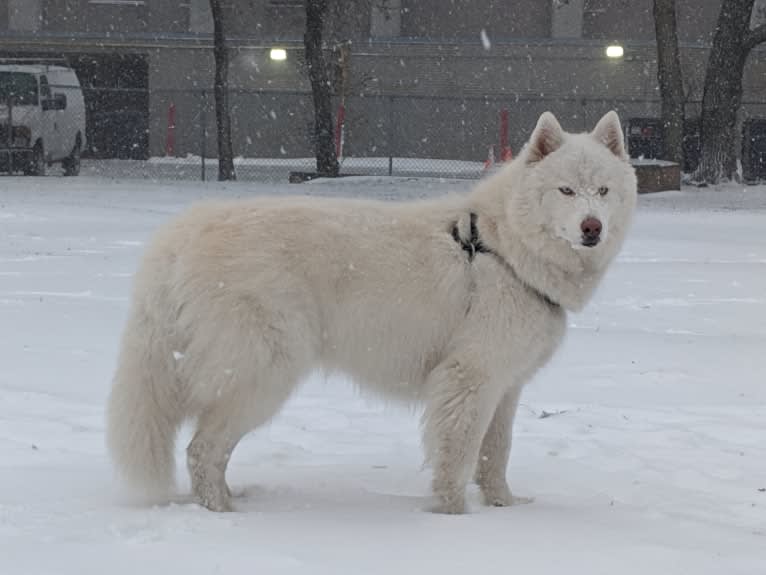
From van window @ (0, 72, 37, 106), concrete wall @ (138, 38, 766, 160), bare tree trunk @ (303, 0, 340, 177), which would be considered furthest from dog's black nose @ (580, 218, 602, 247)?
concrete wall @ (138, 38, 766, 160)

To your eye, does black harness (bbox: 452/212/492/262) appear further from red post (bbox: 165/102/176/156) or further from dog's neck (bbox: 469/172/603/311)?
red post (bbox: 165/102/176/156)

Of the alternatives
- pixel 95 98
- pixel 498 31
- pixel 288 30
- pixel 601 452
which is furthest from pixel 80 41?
pixel 601 452

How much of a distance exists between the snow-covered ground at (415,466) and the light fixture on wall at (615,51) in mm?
24897

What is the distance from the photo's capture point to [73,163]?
28828 mm

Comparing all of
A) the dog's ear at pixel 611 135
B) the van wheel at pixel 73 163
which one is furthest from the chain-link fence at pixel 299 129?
the dog's ear at pixel 611 135

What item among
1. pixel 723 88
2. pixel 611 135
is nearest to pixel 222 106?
pixel 723 88

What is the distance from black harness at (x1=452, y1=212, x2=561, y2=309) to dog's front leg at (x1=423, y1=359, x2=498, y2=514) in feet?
1.47

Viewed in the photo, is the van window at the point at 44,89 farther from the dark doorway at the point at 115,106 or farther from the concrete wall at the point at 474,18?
the concrete wall at the point at 474,18

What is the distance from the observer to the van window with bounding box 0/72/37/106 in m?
26.9

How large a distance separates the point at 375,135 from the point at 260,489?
30.9 meters

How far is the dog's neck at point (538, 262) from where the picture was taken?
5.85 m

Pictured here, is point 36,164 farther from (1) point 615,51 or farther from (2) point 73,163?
(1) point 615,51

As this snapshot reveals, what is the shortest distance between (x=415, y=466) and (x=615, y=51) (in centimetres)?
3135

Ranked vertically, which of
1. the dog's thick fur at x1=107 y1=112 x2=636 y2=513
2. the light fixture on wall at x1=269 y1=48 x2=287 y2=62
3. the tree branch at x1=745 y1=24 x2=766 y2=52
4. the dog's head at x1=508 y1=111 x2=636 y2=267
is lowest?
the dog's thick fur at x1=107 y1=112 x2=636 y2=513
